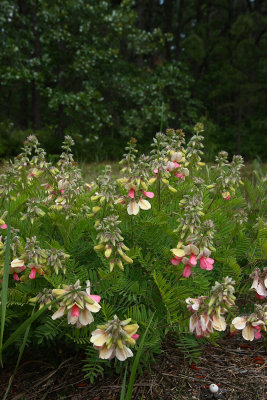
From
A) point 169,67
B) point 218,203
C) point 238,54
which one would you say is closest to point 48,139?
point 169,67

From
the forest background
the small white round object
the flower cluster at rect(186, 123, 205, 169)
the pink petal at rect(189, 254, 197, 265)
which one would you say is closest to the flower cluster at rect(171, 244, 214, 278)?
the pink petal at rect(189, 254, 197, 265)

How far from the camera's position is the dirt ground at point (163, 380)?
1.48 metres

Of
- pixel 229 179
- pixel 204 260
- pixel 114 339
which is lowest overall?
pixel 114 339

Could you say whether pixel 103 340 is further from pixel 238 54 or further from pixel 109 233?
pixel 238 54

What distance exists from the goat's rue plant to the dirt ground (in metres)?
0.09

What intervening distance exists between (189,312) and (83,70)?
24.3 ft

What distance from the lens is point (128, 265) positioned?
5.41 ft

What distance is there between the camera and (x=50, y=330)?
→ 4.64ft

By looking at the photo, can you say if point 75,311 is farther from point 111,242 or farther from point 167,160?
point 167,160

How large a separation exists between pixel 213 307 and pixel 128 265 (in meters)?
0.54

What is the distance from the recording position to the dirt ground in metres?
1.48

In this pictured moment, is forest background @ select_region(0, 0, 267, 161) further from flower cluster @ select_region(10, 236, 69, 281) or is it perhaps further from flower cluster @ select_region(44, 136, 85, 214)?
flower cluster @ select_region(10, 236, 69, 281)

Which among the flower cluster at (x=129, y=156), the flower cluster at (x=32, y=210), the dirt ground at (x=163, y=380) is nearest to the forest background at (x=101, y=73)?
the flower cluster at (x=129, y=156)

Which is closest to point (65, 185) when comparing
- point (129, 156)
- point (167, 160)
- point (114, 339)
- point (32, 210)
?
point (32, 210)
